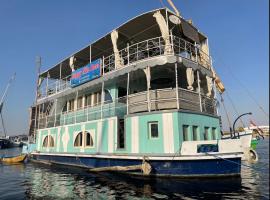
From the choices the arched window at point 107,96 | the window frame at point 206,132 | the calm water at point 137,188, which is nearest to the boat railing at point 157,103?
the arched window at point 107,96

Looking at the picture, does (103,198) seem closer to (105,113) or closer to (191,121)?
(191,121)

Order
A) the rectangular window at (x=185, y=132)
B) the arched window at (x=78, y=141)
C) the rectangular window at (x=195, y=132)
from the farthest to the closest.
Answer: the arched window at (x=78, y=141)
the rectangular window at (x=195, y=132)
the rectangular window at (x=185, y=132)

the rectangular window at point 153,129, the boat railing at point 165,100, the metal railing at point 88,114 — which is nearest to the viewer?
the rectangular window at point 153,129

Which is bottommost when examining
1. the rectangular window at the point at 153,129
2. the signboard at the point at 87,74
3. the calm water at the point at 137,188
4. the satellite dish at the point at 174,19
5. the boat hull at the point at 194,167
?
the calm water at the point at 137,188

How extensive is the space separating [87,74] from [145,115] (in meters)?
7.36

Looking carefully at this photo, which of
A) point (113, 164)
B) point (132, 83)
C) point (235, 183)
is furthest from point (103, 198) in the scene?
point (132, 83)

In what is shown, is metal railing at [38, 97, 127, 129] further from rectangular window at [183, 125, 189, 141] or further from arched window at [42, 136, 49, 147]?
rectangular window at [183, 125, 189, 141]

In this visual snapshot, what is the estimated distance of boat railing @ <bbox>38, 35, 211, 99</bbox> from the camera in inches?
565

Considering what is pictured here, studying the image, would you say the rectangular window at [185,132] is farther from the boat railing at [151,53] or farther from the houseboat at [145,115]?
the boat railing at [151,53]

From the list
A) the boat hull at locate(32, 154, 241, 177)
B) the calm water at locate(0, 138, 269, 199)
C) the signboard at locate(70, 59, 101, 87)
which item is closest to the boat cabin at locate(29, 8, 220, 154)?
the signboard at locate(70, 59, 101, 87)

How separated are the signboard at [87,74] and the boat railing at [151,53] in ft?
1.69

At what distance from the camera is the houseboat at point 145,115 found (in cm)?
1141

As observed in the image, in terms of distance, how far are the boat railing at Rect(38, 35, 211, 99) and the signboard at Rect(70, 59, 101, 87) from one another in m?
0.51

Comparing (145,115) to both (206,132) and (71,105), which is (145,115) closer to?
(206,132)
